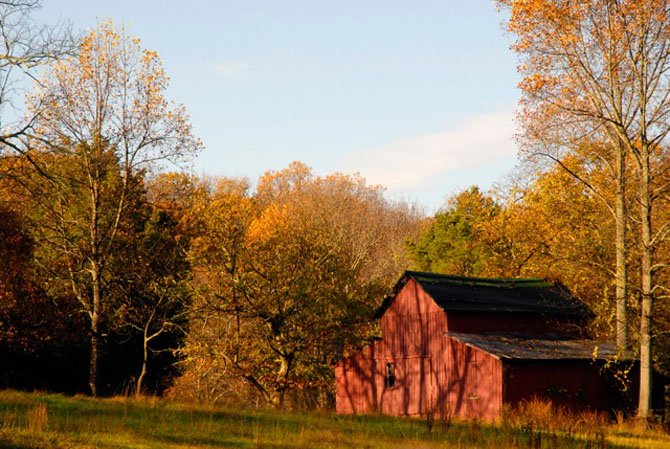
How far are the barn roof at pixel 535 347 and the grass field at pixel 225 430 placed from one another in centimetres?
850

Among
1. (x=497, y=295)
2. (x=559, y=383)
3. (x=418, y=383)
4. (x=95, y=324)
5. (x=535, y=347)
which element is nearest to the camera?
(x=95, y=324)

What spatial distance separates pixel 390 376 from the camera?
4153 centimetres

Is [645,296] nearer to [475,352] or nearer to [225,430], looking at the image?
[475,352]

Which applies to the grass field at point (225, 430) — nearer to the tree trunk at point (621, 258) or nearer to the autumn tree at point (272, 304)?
the tree trunk at point (621, 258)

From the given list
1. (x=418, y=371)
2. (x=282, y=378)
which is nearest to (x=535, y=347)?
(x=418, y=371)

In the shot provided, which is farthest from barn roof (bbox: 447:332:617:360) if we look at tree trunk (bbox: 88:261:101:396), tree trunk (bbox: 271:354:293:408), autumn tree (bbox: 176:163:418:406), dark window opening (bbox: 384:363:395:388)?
tree trunk (bbox: 88:261:101:396)

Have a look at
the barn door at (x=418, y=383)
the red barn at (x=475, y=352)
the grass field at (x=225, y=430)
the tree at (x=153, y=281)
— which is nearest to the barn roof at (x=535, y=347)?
the red barn at (x=475, y=352)

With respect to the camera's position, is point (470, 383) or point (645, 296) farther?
point (470, 383)

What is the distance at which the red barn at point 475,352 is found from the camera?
114 ft

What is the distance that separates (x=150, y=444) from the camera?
16.7 metres

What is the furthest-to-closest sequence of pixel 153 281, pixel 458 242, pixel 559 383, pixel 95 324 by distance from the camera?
1. pixel 458 242
2. pixel 153 281
3. pixel 559 383
4. pixel 95 324

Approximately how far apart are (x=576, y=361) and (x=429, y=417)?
56.6 feet

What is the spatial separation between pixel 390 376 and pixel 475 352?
677 cm

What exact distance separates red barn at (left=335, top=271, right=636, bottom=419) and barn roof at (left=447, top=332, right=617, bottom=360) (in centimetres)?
6
